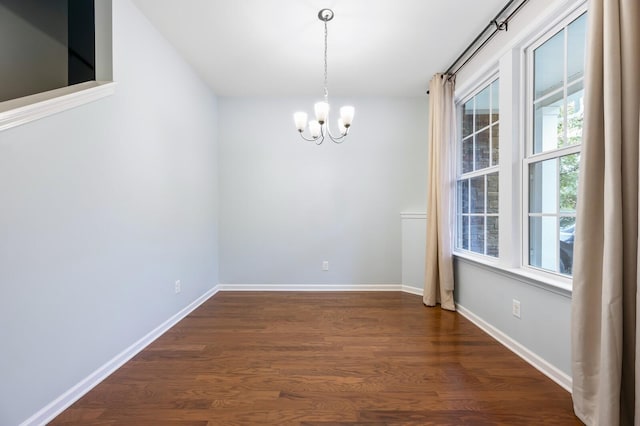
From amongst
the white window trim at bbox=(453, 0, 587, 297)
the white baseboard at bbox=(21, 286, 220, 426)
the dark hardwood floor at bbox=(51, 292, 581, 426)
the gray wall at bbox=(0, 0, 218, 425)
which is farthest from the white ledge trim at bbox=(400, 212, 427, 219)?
the white baseboard at bbox=(21, 286, 220, 426)

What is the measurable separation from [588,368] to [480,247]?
4.67 ft

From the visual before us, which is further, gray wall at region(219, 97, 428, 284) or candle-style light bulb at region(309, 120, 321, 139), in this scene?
gray wall at region(219, 97, 428, 284)

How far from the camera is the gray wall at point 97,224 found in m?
1.22

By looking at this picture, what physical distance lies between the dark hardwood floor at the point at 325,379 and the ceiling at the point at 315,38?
258cm

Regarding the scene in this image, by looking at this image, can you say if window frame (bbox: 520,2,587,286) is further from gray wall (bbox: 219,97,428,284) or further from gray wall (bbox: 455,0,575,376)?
gray wall (bbox: 219,97,428,284)

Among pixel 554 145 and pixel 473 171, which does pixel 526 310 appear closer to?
pixel 554 145

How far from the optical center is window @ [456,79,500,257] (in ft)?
7.82

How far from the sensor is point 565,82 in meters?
1.71

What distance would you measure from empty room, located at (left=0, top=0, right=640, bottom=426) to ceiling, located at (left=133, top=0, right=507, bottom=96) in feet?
0.08

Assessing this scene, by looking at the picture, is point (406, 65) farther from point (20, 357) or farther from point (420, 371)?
point (20, 357)

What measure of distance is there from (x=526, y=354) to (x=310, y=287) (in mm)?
2281

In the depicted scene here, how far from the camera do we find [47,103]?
132cm

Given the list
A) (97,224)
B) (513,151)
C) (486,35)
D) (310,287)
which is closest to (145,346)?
(97,224)

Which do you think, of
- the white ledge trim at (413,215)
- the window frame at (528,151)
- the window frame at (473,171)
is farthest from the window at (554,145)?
the white ledge trim at (413,215)
